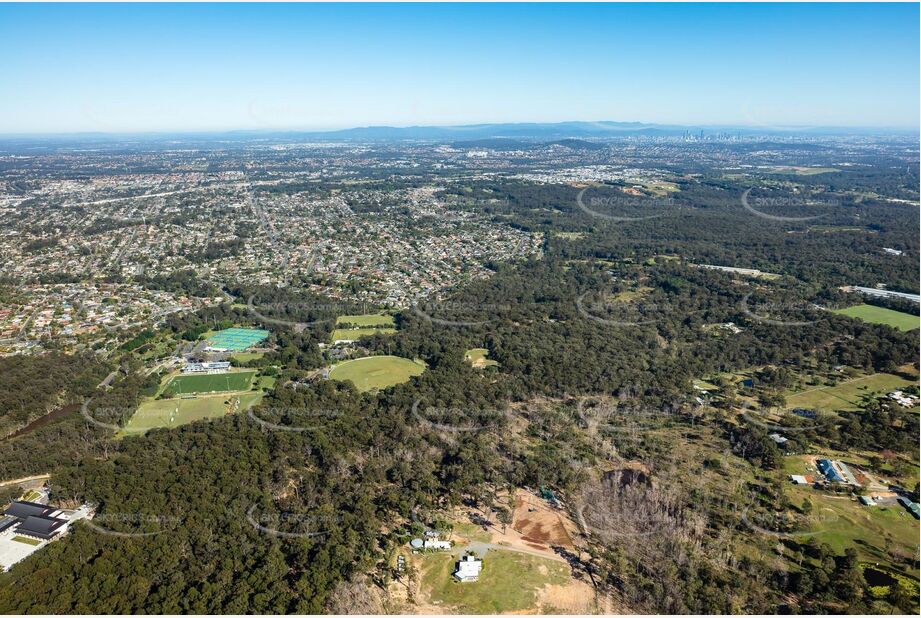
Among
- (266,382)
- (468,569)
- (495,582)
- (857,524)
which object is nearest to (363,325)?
(266,382)

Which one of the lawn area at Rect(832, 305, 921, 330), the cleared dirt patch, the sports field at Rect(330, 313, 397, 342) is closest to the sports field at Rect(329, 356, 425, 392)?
the sports field at Rect(330, 313, 397, 342)

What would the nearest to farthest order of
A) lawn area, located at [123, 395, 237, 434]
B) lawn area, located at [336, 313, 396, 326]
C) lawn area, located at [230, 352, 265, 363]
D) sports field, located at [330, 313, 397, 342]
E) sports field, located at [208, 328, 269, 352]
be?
lawn area, located at [123, 395, 237, 434] → lawn area, located at [230, 352, 265, 363] → sports field, located at [208, 328, 269, 352] → sports field, located at [330, 313, 397, 342] → lawn area, located at [336, 313, 396, 326]

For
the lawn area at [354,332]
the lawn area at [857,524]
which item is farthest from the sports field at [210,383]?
the lawn area at [857,524]

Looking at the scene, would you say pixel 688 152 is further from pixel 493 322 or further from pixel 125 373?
pixel 125 373

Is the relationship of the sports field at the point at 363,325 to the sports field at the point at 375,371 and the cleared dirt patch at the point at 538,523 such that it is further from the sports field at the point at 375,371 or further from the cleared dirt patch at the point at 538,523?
the cleared dirt patch at the point at 538,523

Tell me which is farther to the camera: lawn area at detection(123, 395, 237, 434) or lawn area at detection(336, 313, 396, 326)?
lawn area at detection(336, 313, 396, 326)

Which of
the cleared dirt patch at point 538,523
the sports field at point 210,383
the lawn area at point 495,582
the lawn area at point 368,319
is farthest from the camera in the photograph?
the lawn area at point 368,319

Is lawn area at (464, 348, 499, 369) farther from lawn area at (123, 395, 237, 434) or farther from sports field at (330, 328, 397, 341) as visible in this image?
lawn area at (123, 395, 237, 434)

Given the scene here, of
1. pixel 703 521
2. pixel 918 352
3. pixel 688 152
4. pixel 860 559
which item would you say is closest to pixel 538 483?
pixel 703 521
